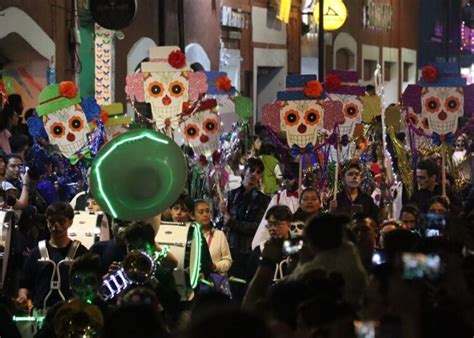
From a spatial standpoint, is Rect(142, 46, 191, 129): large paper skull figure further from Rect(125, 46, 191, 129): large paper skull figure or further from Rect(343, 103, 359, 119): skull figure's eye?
Rect(343, 103, 359, 119): skull figure's eye

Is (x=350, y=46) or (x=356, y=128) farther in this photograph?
(x=350, y=46)

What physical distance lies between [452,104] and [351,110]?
4.06 feet

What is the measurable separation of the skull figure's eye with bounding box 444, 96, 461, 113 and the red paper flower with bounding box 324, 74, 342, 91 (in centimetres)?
134

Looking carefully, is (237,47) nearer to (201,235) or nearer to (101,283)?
(201,235)

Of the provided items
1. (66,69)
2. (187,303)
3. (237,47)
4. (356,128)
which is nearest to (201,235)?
(187,303)

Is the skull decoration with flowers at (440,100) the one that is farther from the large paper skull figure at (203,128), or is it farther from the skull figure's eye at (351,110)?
the large paper skull figure at (203,128)

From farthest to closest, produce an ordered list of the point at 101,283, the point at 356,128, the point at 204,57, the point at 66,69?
the point at 204,57 → the point at 66,69 → the point at 356,128 → the point at 101,283

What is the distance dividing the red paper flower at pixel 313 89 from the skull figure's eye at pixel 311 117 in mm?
175

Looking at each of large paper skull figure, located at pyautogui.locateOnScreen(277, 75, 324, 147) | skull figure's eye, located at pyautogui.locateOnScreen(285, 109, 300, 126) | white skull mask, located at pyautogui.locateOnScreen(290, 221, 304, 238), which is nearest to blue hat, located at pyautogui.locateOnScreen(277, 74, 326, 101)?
Result: large paper skull figure, located at pyautogui.locateOnScreen(277, 75, 324, 147)

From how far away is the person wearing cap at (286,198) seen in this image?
13195 mm

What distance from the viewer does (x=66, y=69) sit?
864 inches

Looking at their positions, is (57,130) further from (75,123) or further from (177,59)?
(177,59)

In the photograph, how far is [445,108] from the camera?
17.3 meters

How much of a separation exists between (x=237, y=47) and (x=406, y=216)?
59.3 ft
